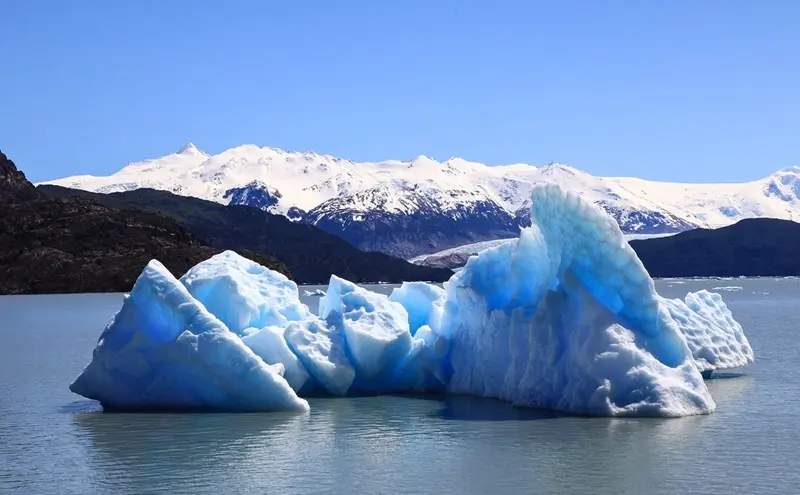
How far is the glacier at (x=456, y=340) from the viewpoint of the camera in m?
23.4

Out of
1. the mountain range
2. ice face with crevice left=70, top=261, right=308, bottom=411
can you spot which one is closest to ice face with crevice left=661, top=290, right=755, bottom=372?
ice face with crevice left=70, top=261, right=308, bottom=411

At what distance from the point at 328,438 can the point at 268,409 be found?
3.65 meters

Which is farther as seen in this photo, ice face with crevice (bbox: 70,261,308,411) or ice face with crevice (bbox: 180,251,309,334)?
ice face with crevice (bbox: 180,251,309,334)

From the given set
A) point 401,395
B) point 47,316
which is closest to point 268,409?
point 401,395

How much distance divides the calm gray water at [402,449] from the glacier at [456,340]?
67 centimetres

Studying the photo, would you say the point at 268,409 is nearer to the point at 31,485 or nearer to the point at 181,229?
the point at 31,485

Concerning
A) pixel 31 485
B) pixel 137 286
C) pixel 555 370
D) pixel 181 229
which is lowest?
pixel 31 485

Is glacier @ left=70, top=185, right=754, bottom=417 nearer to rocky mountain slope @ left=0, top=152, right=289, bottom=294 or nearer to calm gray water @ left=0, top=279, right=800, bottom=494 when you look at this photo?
calm gray water @ left=0, top=279, right=800, bottom=494

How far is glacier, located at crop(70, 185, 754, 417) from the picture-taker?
76.7 feet

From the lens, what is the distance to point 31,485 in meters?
17.8

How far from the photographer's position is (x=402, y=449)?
67.7 feet

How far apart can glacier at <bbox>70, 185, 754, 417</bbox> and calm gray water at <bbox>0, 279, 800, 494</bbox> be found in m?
0.67

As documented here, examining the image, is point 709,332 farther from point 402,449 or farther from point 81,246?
point 81,246

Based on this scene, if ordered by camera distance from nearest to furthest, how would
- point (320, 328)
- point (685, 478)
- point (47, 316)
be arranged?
point (685, 478) → point (320, 328) → point (47, 316)
